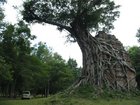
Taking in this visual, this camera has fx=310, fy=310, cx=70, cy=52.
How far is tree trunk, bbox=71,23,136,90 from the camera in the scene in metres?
25.8

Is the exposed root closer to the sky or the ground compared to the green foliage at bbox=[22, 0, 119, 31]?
closer to the ground

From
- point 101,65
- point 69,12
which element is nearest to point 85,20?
point 69,12

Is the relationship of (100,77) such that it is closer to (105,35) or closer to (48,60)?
(105,35)

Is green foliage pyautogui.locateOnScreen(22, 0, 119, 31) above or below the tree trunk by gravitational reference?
above

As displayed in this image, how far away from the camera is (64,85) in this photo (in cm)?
6319

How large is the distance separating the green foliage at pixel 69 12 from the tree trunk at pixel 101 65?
1.08 meters

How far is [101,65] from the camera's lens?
86.0ft

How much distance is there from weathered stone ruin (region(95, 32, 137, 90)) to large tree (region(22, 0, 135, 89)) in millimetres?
88

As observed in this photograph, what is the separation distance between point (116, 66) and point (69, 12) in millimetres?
6214

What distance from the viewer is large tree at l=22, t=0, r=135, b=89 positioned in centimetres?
2628

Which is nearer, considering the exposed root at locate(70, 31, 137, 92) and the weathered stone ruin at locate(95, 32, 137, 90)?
the exposed root at locate(70, 31, 137, 92)

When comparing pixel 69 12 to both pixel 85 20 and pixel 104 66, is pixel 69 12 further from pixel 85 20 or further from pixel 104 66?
pixel 104 66

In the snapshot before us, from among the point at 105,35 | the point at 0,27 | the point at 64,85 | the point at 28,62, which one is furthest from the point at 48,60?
the point at 105,35

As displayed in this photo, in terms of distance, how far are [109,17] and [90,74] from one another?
6.92 metres
